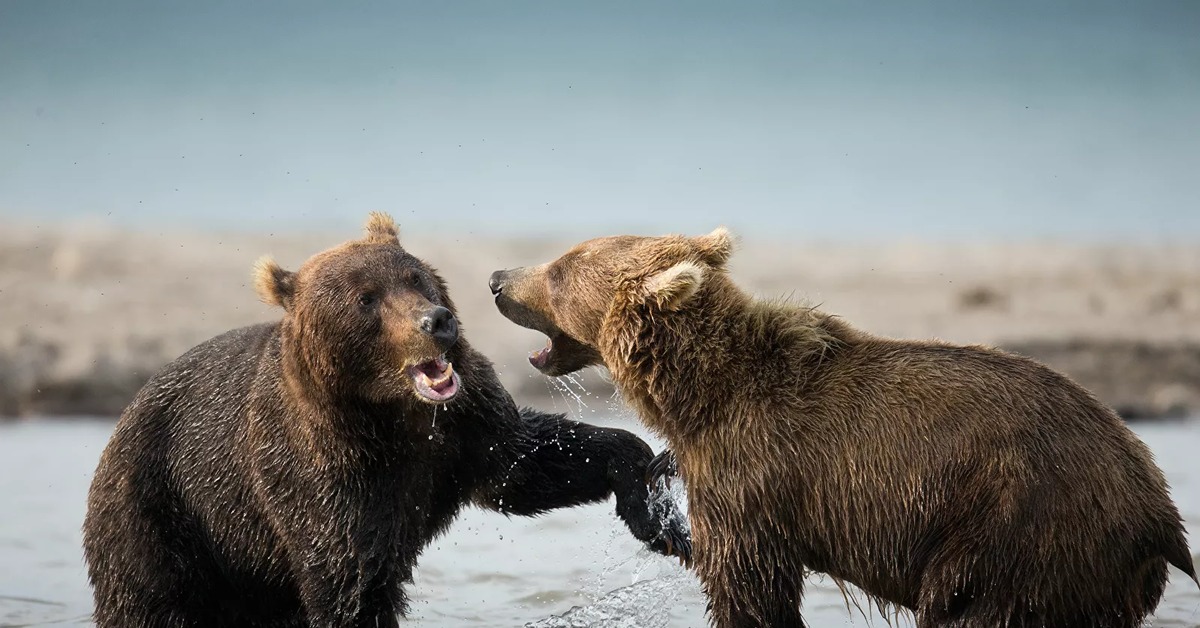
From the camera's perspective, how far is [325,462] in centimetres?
650

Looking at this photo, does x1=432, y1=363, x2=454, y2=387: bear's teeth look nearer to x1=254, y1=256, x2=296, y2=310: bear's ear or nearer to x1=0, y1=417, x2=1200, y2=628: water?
x1=254, y1=256, x2=296, y2=310: bear's ear

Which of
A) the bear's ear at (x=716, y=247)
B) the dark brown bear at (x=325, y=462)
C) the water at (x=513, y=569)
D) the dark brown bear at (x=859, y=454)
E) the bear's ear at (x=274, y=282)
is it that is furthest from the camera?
the water at (x=513, y=569)

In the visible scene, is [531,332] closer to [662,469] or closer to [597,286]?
[662,469]

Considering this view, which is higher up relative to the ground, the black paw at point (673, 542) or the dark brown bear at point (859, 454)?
the dark brown bear at point (859, 454)

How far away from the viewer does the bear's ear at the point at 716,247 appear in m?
6.51

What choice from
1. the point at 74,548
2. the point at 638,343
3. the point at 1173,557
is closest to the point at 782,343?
the point at 638,343

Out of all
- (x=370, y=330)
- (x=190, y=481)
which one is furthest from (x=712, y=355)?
(x=190, y=481)

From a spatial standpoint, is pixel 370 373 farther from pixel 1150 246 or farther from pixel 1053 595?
pixel 1150 246

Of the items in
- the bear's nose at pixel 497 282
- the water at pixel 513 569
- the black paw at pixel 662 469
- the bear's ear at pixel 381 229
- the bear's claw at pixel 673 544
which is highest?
the bear's ear at pixel 381 229

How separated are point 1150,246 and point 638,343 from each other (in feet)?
52.3

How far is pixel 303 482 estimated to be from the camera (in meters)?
6.56

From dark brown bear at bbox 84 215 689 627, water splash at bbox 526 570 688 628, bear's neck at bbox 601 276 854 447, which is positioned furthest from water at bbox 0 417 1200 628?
bear's neck at bbox 601 276 854 447

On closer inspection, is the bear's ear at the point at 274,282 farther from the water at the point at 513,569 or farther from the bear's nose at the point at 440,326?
the water at the point at 513,569

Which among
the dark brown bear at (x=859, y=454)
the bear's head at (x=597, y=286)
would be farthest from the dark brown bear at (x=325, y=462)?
the dark brown bear at (x=859, y=454)
